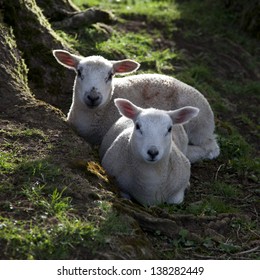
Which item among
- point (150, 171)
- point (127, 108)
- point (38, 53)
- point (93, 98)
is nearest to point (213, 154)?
point (93, 98)

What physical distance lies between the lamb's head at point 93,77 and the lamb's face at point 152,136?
1137mm

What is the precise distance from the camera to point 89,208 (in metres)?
5.77

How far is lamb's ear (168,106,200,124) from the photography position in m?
6.96

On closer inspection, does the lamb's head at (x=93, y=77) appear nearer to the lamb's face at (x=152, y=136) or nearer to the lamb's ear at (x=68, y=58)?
the lamb's ear at (x=68, y=58)

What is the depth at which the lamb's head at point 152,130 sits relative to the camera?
6.48 m

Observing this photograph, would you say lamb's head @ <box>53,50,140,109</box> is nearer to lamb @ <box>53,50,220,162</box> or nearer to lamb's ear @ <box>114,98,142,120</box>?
lamb @ <box>53,50,220,162</box>

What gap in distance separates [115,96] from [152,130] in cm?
201

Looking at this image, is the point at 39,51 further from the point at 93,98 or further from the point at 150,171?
the point at 150,171

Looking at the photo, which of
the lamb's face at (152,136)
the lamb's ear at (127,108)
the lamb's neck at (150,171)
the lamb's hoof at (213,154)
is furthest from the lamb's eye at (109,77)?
the lamb's hoof at (213,154)

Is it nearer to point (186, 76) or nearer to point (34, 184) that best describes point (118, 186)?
point (34, 184)

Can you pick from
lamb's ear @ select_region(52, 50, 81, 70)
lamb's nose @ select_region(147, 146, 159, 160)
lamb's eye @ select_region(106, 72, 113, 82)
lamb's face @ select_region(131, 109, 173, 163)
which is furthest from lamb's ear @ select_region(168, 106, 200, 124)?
lamb's ear @ select_region(52, 50, 81, 70)

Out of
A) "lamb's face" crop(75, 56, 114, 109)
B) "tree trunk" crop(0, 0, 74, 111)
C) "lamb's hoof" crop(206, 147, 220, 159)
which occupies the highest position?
"lamb's face" crop(75, 56, 114, 109)

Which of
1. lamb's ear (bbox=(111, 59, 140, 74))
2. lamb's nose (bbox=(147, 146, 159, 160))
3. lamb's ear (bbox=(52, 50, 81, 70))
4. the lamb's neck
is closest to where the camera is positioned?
lamb's nose (bbox=(147, 146, 159, 160))
